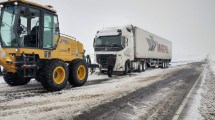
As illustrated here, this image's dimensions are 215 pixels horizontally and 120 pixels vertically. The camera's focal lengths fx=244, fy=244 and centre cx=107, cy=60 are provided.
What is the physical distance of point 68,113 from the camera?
18.8 feet

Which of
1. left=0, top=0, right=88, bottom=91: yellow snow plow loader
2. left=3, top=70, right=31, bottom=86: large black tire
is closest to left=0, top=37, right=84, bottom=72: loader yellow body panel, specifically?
left=0, top=0, right=88, bottom=91: yellow snow plow loader

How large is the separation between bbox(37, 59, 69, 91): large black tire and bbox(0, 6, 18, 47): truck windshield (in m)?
1.37

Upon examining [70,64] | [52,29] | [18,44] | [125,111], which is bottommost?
[125,111]

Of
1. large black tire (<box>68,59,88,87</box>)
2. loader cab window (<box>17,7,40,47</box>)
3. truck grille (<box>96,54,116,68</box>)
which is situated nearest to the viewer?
loader cab window (<box>17,7,40,47</box>)

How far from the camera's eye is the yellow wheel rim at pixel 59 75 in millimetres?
9289

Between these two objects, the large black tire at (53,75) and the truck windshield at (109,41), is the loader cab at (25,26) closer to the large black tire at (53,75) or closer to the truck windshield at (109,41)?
the large black tire at (53,75)

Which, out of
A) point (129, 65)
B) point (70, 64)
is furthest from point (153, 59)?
point (70, 64)

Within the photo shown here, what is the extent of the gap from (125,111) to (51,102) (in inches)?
86.8

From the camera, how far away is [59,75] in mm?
9523

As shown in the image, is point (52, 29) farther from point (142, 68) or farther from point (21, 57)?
point (142, 68)

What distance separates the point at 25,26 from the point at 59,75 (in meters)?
2.24

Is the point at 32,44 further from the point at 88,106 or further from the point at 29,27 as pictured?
the point at 88,106

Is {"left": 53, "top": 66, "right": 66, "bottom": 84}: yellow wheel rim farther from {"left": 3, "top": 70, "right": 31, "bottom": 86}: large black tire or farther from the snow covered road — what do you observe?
{"left": 3, "top": 70, "right": 31, "bottom": 86}: large black tire

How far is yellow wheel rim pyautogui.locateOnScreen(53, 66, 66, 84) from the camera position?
9289 mm
